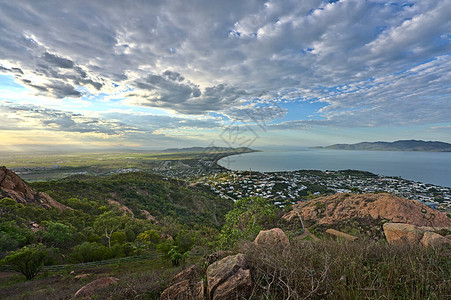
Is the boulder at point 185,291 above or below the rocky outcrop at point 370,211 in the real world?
above

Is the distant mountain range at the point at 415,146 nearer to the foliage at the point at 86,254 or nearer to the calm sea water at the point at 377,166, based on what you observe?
the calm sea water at the point at 377,166

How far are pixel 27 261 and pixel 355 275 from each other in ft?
41.6

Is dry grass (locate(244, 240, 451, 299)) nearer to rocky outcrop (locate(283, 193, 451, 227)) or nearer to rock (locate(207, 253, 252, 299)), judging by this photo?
rock (locate(207, 253, 252, 299))

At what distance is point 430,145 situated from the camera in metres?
169

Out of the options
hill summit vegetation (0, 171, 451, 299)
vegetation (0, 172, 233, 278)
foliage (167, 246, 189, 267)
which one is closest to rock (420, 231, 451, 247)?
hill summit vegetation (0, 171, 451, 299)

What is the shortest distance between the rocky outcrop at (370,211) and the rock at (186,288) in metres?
12.1

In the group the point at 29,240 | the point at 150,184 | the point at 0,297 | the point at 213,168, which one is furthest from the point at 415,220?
the point at 213,168

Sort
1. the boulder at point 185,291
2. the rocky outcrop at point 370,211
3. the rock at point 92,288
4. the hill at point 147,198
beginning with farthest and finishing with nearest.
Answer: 1. the hill at point 147,198
2. the rocky outcrop at point 370,211
3. the rock at point 92,288
4. the boulder at point 185,291

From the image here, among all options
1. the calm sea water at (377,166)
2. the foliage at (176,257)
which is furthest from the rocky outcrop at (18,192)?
the calm sea water at (377,166)

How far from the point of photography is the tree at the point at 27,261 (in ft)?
26.4

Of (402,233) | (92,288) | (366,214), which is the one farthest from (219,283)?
(366,214)

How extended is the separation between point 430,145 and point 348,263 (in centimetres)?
25045

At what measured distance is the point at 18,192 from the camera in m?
18.5

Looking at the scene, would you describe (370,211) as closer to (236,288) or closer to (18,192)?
(236,288)
